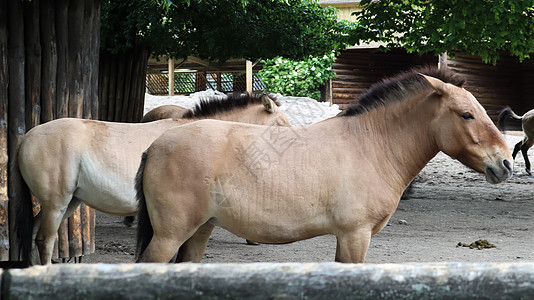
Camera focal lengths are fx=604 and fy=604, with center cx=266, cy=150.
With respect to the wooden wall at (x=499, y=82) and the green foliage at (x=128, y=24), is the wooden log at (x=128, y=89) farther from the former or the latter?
the wooden wall at (x=499, y=82)

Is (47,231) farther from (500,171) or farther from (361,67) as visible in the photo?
(361,67)

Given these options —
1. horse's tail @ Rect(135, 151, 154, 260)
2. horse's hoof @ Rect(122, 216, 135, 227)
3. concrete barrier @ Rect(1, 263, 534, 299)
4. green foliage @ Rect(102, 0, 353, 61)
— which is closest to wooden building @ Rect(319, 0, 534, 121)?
green foliage @ Rect(102, 0, 353, 61)

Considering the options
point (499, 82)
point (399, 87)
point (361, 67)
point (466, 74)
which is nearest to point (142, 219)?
point (399, 87)

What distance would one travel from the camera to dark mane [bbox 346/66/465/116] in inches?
161

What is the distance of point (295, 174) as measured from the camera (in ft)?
12.6

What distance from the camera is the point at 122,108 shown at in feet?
35.6

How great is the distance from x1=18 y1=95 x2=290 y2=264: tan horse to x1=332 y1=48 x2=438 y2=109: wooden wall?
16.1 meters

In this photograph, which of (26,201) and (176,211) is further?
(26,201)

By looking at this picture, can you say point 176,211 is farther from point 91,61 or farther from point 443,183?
point 443,183

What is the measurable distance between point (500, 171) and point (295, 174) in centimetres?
128

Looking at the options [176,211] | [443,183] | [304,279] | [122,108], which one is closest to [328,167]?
[176,211]

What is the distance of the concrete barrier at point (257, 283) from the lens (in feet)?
6.28

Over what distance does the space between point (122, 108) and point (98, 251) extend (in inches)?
165

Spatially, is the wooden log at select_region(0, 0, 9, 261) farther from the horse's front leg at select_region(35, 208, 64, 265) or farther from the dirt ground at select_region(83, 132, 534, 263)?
the dirt ground at select_region(83, 132, 534, 263)
